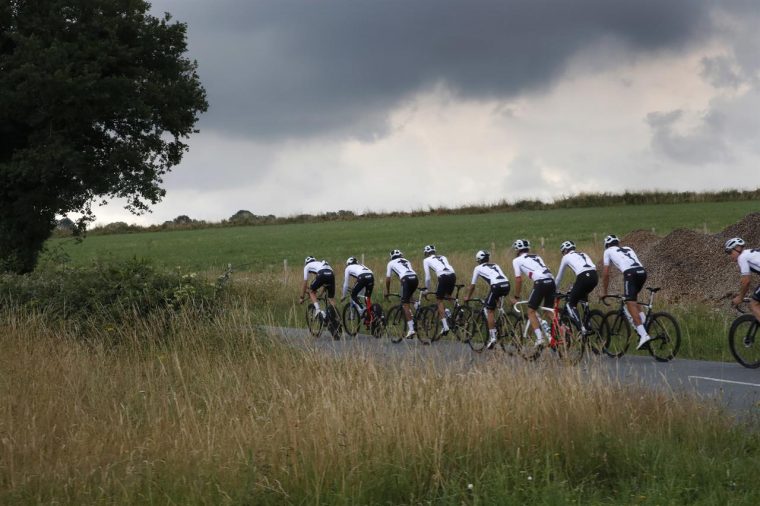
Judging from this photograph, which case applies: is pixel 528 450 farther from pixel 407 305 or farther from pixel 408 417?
pixel 407 305

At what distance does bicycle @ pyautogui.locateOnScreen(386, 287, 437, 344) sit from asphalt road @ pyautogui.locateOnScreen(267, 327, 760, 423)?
4.52 ft

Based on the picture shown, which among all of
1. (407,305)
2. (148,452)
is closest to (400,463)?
(148,452)

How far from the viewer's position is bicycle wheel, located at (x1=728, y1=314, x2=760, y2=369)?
49.6ft

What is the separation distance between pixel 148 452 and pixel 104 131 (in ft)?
86.9

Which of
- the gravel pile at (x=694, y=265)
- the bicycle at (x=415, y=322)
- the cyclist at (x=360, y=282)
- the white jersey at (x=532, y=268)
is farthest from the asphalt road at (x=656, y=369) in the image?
the gravel pile at (x=694, y=265)

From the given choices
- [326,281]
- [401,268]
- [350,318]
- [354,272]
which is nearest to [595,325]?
[401,268]

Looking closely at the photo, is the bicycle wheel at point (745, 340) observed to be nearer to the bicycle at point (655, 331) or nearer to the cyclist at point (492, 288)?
the bicycle at point (655, 331)

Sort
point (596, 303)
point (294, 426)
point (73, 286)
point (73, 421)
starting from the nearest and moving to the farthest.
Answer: point (294, 426) → point (73, 421) → point (73, 286) → point (596, 303)

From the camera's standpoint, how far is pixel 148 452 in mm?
8852

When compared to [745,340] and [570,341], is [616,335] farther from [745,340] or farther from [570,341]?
[570,341]

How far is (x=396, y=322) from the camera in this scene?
2078 cm

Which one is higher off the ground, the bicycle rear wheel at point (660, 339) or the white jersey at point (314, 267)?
the white jersey at point (314, 267)

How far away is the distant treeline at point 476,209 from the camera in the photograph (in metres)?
86.8

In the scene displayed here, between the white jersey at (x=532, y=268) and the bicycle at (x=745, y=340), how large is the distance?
10.2 ft
